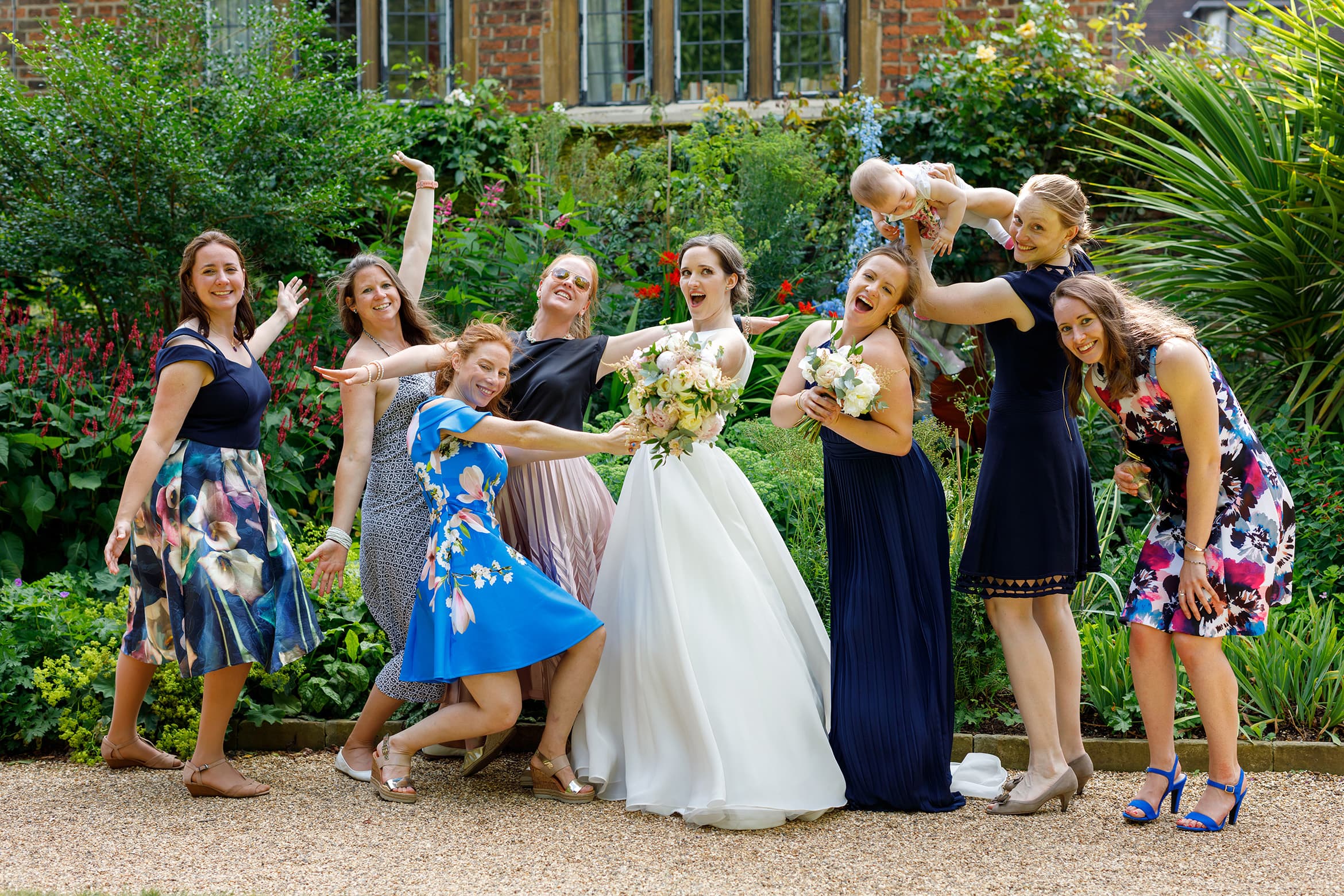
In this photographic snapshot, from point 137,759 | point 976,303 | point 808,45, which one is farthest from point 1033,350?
point 808,45

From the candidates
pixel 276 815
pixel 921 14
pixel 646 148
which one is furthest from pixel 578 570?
pixel 921 14

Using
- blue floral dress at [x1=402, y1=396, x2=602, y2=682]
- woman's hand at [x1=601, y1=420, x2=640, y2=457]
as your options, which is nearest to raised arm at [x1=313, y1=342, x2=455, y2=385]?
blue floral dress at [x1=402, y1=396, x2=602, y2=682]

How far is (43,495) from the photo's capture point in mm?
5227

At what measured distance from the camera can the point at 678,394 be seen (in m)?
3.30

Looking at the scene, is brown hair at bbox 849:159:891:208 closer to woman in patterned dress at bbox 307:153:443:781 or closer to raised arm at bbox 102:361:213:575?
woman in patterned dress at bbox 307:153:443:781

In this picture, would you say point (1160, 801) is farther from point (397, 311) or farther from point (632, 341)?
point (397, 311)

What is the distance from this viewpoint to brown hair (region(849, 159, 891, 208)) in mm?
3318

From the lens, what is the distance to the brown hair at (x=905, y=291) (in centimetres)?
351

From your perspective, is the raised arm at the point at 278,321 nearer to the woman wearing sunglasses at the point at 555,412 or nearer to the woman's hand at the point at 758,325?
the woman wearing sunglasses at the point at 555,412

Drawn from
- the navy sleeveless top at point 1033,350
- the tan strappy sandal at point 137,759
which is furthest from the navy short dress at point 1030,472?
the tan strappy sandal at point 137,759

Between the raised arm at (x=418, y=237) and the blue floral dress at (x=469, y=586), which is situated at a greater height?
the raised arm at (x=418, y=237)

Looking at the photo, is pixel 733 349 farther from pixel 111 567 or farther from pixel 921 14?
pixel 921 14

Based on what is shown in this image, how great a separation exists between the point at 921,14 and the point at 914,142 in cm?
118

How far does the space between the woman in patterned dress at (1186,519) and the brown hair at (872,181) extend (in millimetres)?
610
